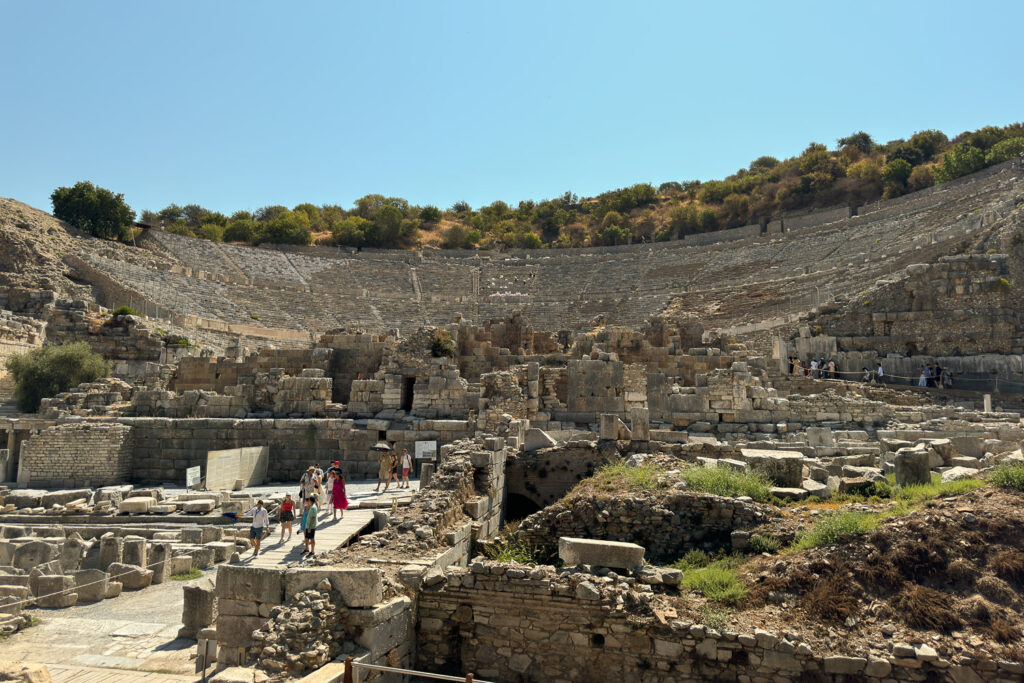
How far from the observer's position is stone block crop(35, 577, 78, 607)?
8.76 meters

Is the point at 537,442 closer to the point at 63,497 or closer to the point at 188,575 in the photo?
the point at 188,575

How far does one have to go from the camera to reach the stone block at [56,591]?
8.76 meters

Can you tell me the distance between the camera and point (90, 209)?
47.0 meters

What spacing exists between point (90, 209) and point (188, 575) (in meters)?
45.9

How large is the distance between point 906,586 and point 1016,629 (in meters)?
0.77

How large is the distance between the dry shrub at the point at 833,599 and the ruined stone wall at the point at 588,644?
1.43ft

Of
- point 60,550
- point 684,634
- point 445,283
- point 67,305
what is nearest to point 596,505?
point 684,634

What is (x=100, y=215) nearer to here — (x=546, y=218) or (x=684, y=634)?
(x=546, y=218)

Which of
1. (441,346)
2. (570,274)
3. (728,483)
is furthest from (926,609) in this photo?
(570,274)

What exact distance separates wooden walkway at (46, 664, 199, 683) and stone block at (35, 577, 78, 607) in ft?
7.29

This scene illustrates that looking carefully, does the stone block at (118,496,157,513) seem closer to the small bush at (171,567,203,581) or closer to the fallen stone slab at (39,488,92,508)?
the fallen stone slab at (39,488,92,508)

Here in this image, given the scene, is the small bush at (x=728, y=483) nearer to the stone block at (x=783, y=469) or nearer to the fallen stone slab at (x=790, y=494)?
the fallen stone slab at (x=790, y=494)

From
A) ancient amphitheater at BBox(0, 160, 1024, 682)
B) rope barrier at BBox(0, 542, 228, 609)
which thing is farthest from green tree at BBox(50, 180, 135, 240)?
rope barrier at BBox(0, 542, 228, 609)

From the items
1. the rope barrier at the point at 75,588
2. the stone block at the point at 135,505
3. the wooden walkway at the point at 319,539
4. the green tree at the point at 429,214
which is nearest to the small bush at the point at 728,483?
the wooden walkway at the point at 319,539
